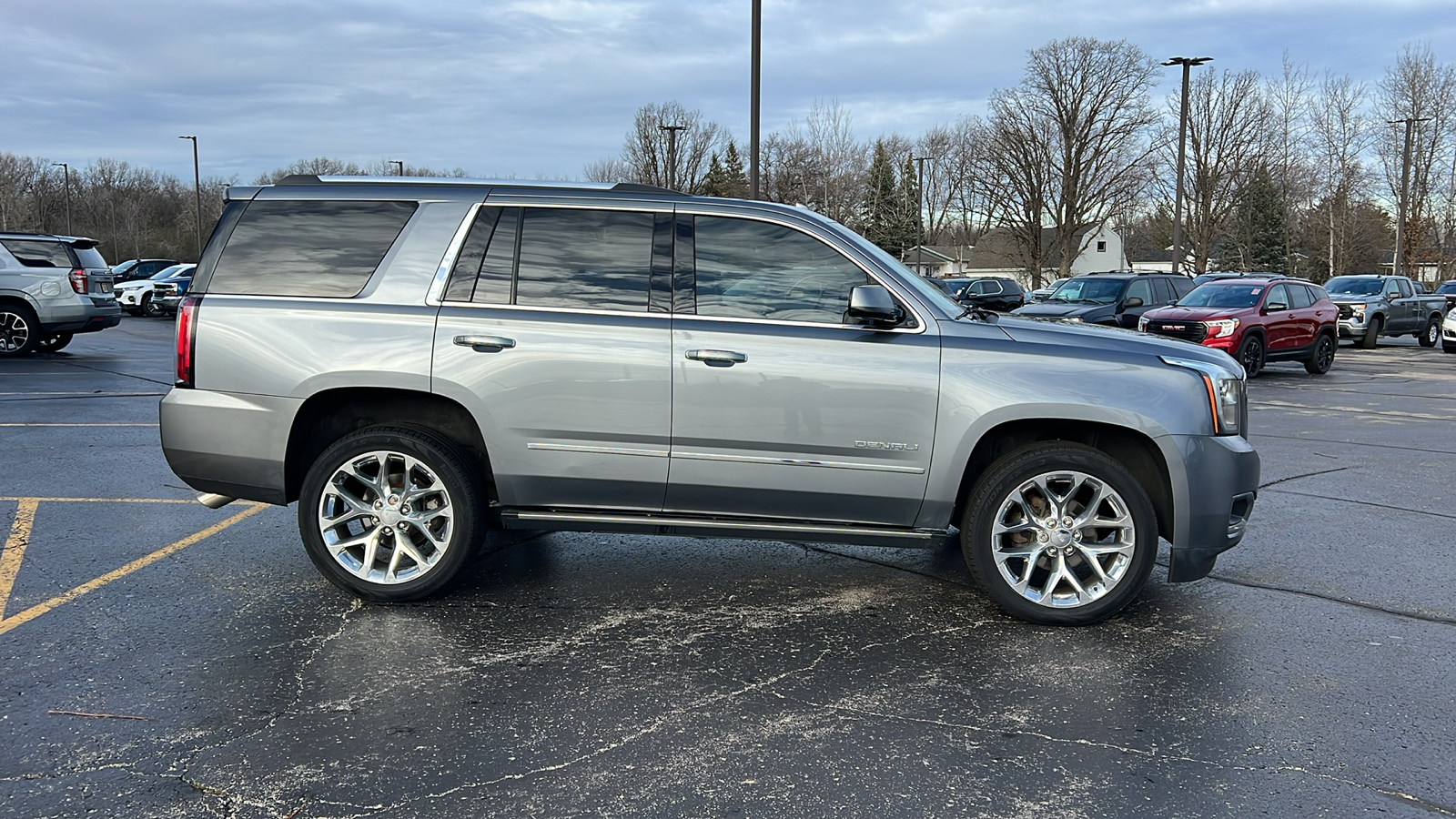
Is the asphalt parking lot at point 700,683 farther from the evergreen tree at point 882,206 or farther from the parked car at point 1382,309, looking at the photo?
the evergreen tree at point 882,206

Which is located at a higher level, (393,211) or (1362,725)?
(393,211)

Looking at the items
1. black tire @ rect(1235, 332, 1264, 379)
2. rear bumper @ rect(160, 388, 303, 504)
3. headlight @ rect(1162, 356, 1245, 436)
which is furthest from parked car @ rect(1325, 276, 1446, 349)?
rear bumper @ rect(160, 388, 303, 504)

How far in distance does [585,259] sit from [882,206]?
207ft

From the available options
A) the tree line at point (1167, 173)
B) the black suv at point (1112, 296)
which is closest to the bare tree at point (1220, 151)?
the tree line at point (1167, 173)

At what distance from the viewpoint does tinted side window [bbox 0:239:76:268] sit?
1638cm

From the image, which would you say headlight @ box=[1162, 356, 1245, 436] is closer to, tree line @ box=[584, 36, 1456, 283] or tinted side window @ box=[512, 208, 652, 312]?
tinted side window @ box=[512, 208, 652, 312]

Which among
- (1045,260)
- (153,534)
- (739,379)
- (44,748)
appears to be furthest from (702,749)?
(1045,260)

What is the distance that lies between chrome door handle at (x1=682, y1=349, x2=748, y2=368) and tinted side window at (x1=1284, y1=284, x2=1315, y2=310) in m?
16.2

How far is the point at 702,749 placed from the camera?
3.50 metres

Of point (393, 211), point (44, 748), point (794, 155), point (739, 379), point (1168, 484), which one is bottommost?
point (44, 748)

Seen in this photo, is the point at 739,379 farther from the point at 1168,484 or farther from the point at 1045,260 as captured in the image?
the point at 1045,260

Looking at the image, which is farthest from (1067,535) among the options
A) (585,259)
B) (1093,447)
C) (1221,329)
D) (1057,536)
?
(1221,329)

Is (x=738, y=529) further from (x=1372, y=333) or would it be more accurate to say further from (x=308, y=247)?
(x=1372, y=333)

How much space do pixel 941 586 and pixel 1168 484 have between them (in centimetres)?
119
